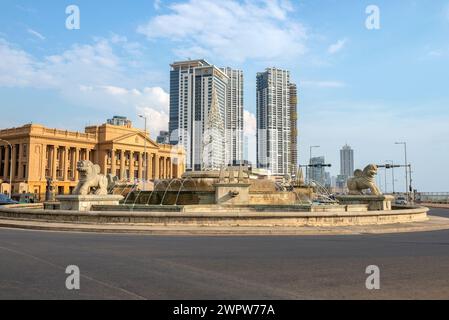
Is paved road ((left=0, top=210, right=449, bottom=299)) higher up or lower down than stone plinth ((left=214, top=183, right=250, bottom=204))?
lower down

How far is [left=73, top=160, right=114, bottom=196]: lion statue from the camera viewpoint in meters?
22.0

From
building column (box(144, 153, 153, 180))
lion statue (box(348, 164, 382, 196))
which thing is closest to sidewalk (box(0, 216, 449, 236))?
lion statue (box(348, 164, 382, 196))

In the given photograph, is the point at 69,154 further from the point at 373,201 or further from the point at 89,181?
the point at 373,201

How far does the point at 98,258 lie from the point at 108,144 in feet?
338

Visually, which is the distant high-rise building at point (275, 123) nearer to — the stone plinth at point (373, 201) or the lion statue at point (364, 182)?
the lion statue at point (364, 182)

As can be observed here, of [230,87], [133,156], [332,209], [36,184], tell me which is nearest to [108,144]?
[133,156]

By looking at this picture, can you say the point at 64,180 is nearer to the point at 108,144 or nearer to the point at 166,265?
the point at 108,144

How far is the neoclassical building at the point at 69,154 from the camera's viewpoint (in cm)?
9262

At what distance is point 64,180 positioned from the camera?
3846 inches

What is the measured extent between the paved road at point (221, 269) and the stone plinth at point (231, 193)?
10976 millimetres

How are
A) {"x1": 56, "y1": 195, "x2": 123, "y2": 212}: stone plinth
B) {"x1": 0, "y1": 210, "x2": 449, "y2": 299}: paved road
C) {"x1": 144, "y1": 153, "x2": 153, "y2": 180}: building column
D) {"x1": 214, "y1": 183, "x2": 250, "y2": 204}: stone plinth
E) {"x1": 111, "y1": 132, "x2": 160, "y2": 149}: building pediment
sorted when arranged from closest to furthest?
{"x1": 0, "y1": 210, "x2": 449, "y2": 299}: paved road
{"x1": 56, "y1": 195, "x2": 123, "y2": 212}: stone plinth
{"x1": 214, "y1": 183, "x2": 250, "y2": 204}: stone plinth
{"x1": 111, "y1": 132, "x2": 160, "y2": 149}: building pediment
{"x1": 144, "y1": 153, "x2": 153, "y2": 180}: building column

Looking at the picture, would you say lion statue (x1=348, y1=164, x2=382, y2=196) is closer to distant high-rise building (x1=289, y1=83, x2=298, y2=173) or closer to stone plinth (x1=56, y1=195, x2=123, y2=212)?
stone plinth (x1=56, y1=195, x2=123, y2=212)

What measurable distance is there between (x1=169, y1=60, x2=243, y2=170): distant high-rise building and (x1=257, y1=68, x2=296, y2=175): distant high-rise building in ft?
175

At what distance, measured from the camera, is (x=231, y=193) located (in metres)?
24.1
